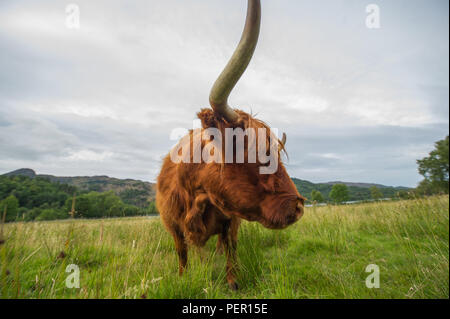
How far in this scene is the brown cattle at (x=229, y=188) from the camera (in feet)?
6.28

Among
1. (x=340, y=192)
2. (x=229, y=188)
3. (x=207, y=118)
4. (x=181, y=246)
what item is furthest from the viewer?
(x=340, y=192)

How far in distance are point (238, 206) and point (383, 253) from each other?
3675mm

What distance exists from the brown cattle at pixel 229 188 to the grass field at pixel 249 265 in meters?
0.44

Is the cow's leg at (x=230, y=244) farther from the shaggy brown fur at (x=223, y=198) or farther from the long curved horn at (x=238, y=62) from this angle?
the long curved horn at (x=238, y=62)

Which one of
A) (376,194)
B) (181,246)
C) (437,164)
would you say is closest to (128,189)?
(181,246)

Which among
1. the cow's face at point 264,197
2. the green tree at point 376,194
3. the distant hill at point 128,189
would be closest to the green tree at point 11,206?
the distant hill at point 128,189

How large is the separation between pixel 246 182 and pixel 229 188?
212 mm

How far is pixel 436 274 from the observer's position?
2.34 m

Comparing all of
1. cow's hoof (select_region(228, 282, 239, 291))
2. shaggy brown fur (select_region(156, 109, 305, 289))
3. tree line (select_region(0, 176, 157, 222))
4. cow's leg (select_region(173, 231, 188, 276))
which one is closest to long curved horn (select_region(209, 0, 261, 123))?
shaggy brown fur (select_region(156, 109, 305, 289))

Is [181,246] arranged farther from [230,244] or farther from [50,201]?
[50,201]

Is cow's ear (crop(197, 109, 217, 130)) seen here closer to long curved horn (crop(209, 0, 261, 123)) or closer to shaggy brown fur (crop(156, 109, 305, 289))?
shaggy brown fur (crop(156, 109, 305, 289))

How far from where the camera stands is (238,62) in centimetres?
176
